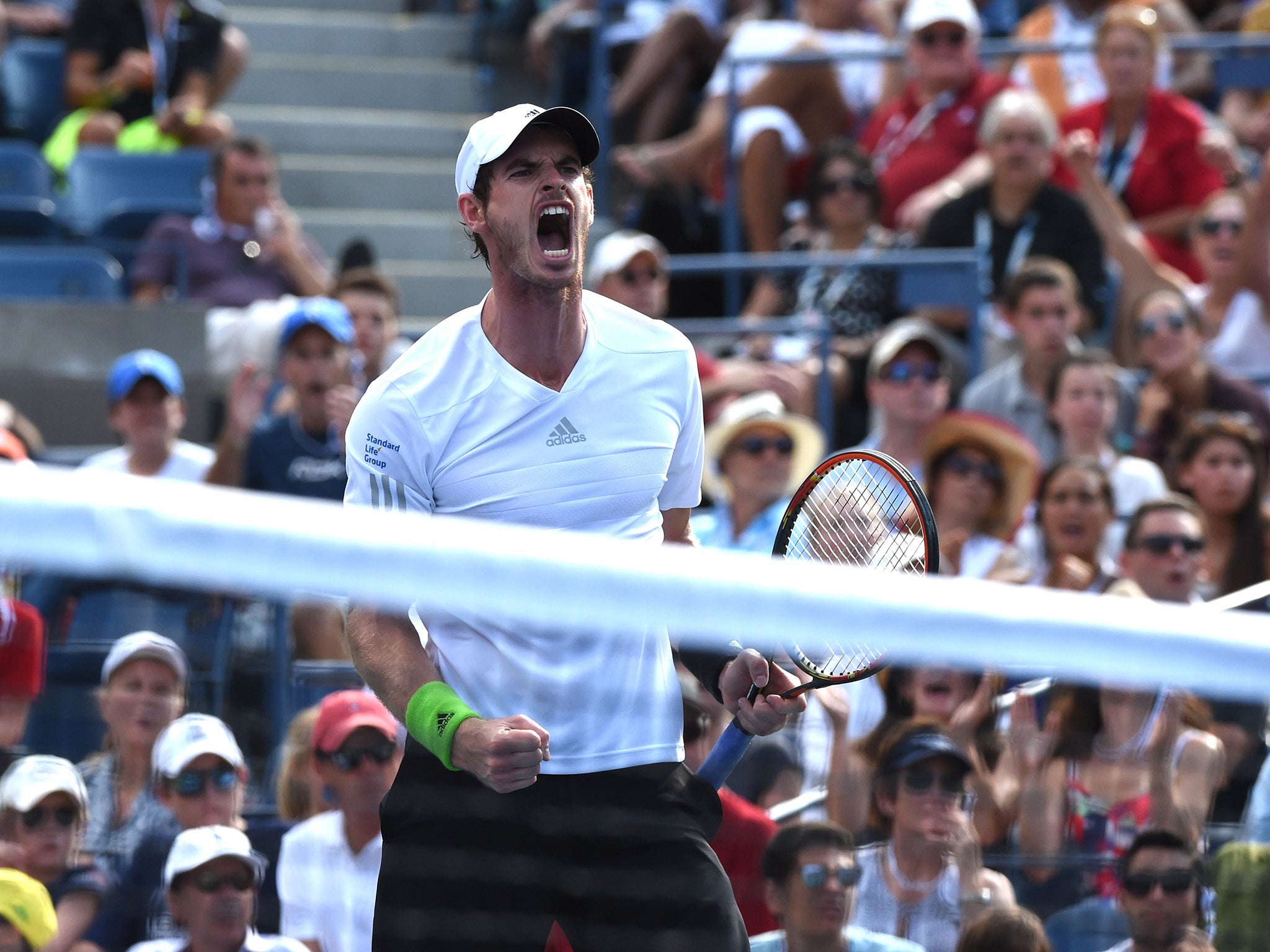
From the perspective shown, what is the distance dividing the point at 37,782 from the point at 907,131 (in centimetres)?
579

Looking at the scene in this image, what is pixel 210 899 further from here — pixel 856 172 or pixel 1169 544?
pixel 856 172

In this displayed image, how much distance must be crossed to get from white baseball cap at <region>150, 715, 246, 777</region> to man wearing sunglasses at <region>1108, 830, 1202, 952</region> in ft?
6.15

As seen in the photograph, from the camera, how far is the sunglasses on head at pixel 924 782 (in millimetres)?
4094

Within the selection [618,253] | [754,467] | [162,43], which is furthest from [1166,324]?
[162,43]

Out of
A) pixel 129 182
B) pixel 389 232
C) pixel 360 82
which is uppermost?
pixel 360 82

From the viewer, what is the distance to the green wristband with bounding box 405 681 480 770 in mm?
2852

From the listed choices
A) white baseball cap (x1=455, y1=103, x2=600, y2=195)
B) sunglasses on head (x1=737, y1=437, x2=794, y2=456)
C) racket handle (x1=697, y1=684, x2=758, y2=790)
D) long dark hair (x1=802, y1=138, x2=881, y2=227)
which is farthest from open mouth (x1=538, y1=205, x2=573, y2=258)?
long dark hair (x1=802, y1=138, x2=881, y2=227)

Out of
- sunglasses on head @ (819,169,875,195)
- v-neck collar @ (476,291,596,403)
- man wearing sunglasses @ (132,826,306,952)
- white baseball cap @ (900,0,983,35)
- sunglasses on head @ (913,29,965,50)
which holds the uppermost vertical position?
white baseball cap @ (900,0,983,35)

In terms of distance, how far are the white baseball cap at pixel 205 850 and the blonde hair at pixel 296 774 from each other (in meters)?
0.30

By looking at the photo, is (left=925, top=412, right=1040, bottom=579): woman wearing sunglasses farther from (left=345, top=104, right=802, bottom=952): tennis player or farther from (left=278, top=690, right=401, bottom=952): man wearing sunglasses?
(left=345, top=104, right=802, bottom=952): tennis player

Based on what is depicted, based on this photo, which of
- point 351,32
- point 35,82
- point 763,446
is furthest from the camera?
point 351,32

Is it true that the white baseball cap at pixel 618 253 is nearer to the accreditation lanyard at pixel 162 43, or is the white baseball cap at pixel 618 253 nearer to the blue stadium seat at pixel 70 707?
the accreditation lanyard at pixel 162 43

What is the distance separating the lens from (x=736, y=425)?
6.41 meters

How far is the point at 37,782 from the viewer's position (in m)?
3.66
